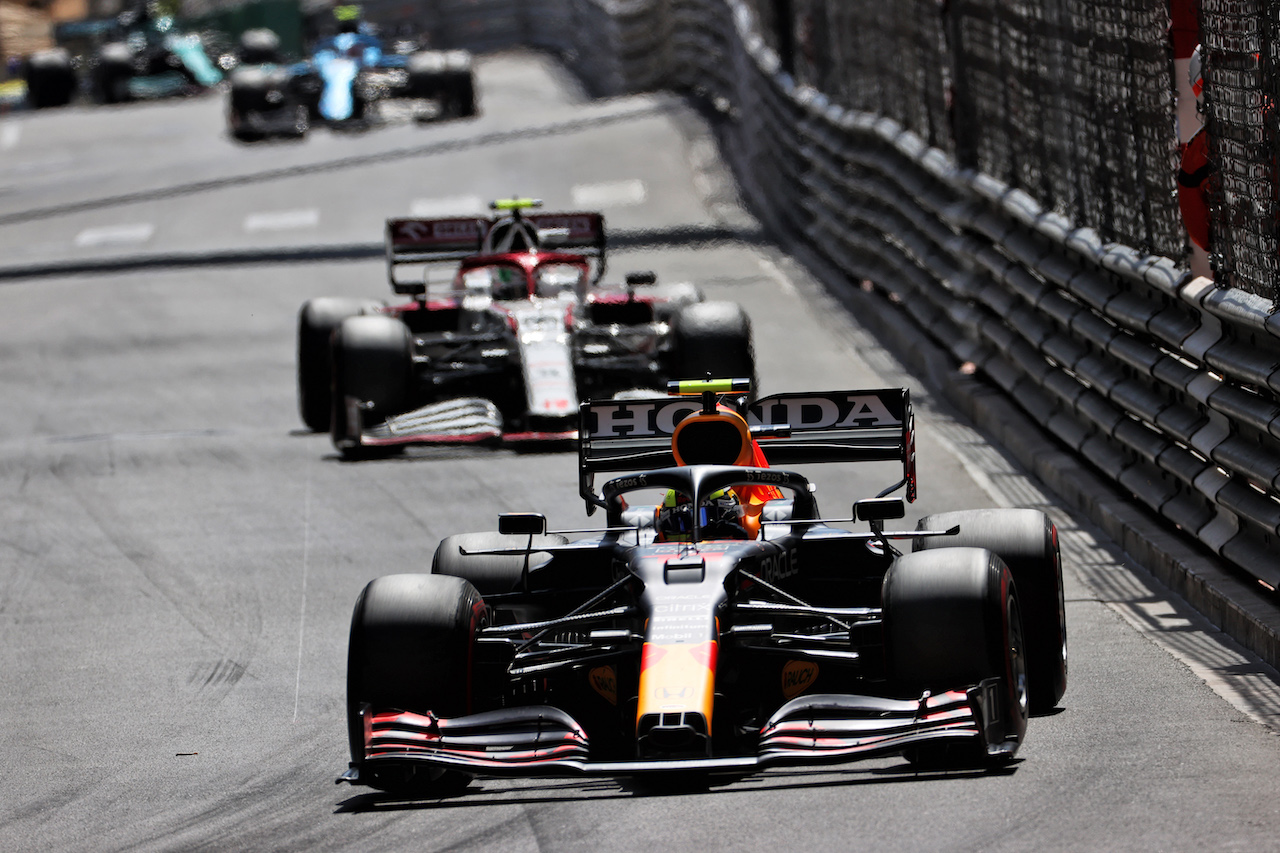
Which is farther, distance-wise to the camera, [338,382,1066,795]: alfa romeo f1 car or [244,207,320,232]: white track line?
[244,207,320,232]: white track line

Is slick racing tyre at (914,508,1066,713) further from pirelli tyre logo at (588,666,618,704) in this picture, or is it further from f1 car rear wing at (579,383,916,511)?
pirelli tyre logo at (588,666,618,704)

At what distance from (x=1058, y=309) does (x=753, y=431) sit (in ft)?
14.3

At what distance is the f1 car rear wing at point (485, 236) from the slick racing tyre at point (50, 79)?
29.5m

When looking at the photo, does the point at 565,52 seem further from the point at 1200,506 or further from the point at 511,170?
the point at 1200,506

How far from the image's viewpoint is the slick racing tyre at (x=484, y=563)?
321 inches

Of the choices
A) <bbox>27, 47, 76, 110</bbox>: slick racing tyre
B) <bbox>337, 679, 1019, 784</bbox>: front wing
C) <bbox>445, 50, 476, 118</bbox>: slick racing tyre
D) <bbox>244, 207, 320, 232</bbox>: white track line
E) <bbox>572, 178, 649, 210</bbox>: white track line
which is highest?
<bbox>337, 679, 1019, 784</bbox>: front wing

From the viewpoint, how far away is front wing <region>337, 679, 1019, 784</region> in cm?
637

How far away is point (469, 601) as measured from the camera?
7195mm

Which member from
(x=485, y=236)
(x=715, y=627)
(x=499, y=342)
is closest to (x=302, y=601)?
(x=715, y=627)

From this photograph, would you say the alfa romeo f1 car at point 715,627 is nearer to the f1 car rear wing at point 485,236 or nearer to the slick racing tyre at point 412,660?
the slick racing tyre at point 412,660

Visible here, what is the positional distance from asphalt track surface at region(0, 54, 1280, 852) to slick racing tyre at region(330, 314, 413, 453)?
369 mm

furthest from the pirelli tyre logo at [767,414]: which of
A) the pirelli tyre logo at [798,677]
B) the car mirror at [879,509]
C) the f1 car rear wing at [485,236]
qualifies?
the f1 car rear wing at [485,236]

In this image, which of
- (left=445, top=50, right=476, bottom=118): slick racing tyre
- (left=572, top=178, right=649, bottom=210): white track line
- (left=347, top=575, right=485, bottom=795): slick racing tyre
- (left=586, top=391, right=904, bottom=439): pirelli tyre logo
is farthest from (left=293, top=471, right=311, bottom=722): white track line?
(left=445, top=50, right=476, bottom=118): slick racing tyre

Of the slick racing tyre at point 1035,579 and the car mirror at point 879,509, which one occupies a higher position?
the car mirror at point 879,509
